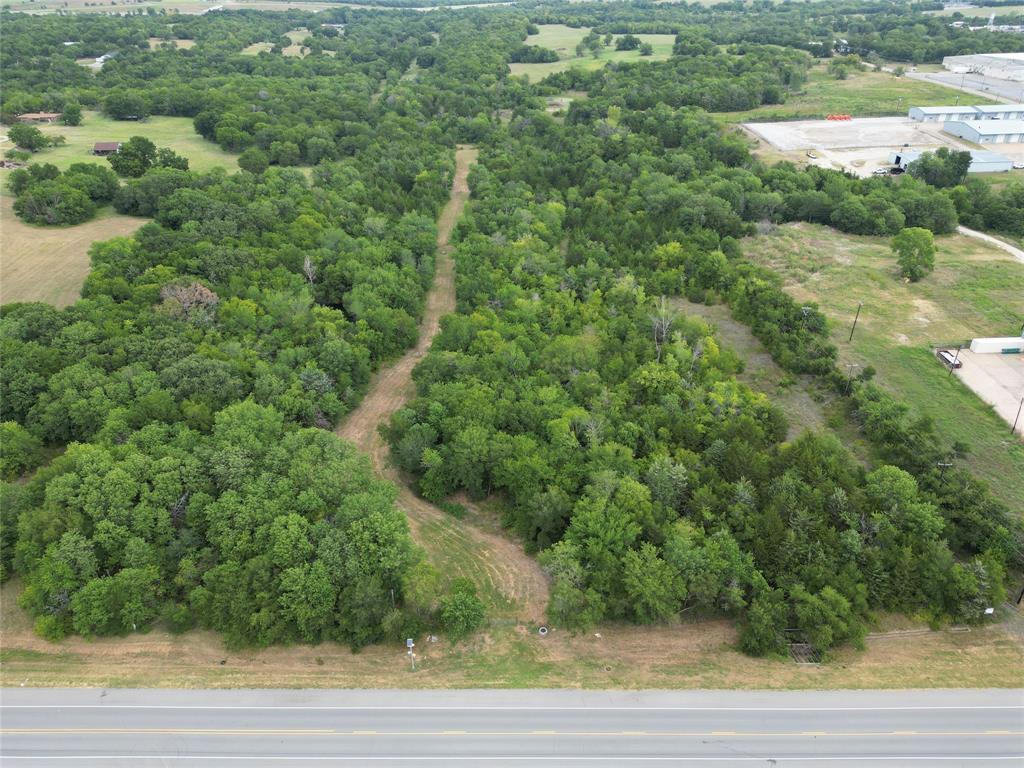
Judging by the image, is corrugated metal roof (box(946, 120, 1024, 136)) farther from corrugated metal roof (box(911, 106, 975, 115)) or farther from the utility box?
the utility box

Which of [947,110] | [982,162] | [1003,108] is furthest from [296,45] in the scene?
[1003,108]

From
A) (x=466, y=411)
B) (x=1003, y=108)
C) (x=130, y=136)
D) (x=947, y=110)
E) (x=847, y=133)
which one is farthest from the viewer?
(x=947, y=110)

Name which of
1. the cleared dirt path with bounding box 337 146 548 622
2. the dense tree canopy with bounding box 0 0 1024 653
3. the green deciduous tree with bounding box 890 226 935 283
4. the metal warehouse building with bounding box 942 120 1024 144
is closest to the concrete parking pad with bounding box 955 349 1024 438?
the dense tree canopy with bounding box 0 0 1024 653

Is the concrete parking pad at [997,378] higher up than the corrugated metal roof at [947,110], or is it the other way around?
the corrugated metal roof at [947,110]
